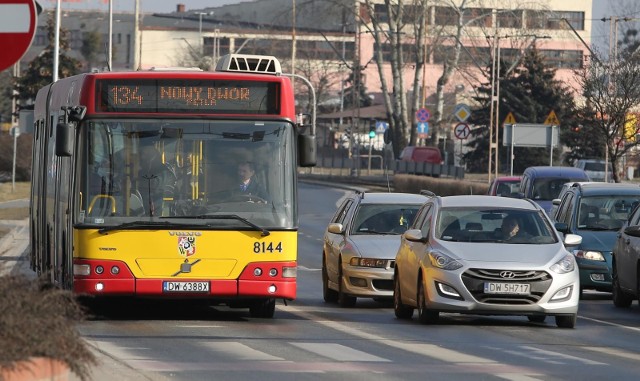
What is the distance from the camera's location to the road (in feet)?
41.1

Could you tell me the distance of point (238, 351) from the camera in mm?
14188

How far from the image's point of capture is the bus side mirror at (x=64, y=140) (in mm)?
16766

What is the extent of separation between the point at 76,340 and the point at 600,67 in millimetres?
38049

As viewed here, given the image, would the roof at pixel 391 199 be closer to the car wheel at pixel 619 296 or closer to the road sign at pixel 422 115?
the car wheel at pixel 619 296

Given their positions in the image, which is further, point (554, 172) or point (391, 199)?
point (554, 172)

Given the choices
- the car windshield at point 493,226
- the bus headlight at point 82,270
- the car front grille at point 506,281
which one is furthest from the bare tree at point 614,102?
the bus headlight at point 82,270

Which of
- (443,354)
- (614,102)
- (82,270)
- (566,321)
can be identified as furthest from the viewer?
(614,102)

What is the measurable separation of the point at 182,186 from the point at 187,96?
1064 mm

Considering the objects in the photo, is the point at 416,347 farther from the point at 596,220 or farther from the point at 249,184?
the point at 596,220

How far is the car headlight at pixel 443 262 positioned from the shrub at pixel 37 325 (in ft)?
28.5

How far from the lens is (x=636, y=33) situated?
296 ft

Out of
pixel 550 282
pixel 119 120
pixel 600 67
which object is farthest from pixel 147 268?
pixel 600 67

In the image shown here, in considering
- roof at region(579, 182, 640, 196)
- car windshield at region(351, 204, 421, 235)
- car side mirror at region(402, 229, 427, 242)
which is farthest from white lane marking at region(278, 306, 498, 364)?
roof at region(579, 182, 640, 196)

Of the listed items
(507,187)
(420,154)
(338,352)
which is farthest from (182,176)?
(420,154)
